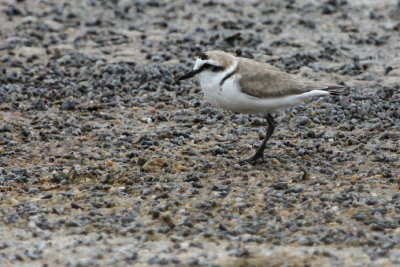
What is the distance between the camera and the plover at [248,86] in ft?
26.4

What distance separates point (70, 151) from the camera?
8828mm

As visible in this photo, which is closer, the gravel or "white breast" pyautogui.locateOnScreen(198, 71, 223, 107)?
the gravel

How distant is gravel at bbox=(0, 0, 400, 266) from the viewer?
657cm

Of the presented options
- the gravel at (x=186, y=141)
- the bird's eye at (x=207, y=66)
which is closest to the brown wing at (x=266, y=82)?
the bird's eye at (x=207, y=66)

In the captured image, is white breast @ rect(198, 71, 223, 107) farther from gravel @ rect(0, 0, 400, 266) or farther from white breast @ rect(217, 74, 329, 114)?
gravel @ rect(0, 0, 400, 266)

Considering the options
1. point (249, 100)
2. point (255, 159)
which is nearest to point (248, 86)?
point (249, 100)

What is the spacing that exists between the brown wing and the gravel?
84cm

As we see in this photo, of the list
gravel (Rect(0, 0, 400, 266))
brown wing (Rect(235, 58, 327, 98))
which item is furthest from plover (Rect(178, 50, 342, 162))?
gravel (Rect(0, 0, 400, 266))

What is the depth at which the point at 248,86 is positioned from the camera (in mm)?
8023

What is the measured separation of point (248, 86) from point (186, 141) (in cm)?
142

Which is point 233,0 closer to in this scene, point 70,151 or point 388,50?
point 388,50

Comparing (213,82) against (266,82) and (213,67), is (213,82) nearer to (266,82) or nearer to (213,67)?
(213,67)

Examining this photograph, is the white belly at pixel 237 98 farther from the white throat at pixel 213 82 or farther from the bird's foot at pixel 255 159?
the bird's foot at pixel 255 159

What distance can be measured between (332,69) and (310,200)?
15.2 ft
